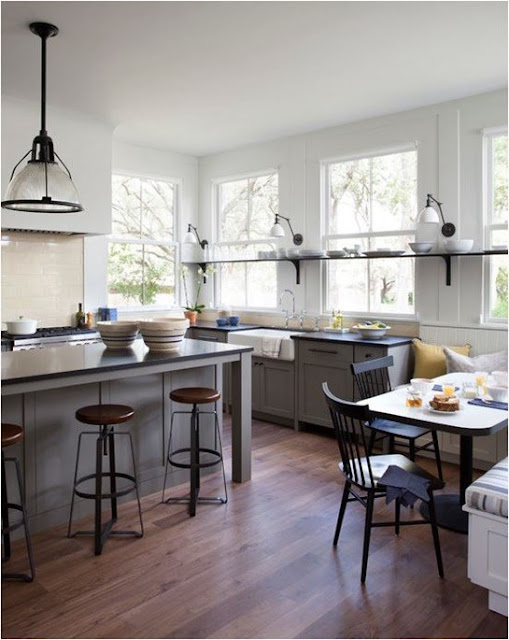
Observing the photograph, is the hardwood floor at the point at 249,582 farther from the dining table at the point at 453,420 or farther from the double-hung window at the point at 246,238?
the double-hung window at the point at 246,238

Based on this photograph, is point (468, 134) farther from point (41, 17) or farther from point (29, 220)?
point (29, 220)

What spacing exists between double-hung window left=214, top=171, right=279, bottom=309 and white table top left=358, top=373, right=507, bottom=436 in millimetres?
3448

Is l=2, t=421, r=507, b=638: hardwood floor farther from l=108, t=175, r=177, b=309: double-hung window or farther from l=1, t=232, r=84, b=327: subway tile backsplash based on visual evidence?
l=108, t=175, r=177, b=309: double-hung window

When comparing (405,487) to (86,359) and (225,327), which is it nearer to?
(86,359)

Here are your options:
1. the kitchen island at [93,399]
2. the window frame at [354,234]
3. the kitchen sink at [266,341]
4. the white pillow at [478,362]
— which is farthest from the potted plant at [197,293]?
the white pillow at [478,362]

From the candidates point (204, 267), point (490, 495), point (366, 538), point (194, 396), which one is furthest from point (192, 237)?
point (490, 495)

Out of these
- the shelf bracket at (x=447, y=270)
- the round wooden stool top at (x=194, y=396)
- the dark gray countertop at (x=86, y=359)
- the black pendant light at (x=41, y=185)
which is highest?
the black pendant light at (x=41, y=185)

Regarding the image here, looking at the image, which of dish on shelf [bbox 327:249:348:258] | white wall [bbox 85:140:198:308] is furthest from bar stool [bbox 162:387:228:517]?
white wall [bbox 85:140:198:308]

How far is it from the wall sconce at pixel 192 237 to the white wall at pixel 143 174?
0.08 m

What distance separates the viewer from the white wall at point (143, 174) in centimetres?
607

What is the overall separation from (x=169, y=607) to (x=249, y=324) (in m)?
4.32

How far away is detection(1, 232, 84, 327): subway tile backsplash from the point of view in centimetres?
539

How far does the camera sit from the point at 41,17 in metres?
3.33

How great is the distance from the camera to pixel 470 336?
188 inches
